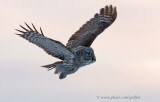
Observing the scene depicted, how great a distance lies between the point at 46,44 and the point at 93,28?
359 cm

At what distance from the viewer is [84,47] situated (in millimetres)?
21594

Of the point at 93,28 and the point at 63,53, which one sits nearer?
the point at 63,53

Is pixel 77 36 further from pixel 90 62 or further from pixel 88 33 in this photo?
pixel 90 62

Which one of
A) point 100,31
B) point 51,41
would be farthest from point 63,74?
point 100,31

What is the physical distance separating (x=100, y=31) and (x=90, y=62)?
10.3 feet

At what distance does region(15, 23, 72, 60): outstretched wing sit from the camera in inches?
809

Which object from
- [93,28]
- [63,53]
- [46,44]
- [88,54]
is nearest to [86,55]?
[88,54]

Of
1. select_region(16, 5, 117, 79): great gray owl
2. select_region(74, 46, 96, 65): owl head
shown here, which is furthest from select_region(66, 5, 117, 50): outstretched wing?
select_region(74, 46, 96, 65): owl head

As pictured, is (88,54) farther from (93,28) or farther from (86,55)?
(93,28)

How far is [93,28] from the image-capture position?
23.8m

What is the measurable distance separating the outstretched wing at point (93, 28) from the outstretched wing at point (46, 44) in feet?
5.20

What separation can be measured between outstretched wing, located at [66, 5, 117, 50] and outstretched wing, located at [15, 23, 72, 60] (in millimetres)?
1586

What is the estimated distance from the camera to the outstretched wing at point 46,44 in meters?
20.5

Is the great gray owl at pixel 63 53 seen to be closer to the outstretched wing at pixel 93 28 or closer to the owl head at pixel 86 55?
the owl head at pixel 86 55
